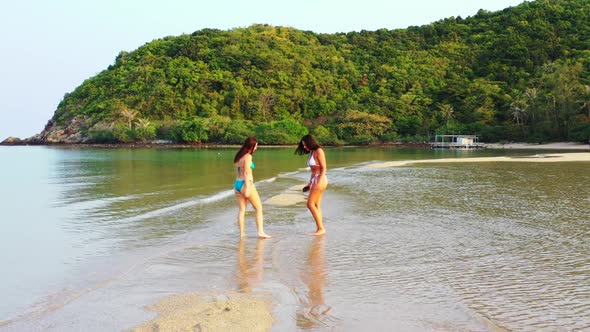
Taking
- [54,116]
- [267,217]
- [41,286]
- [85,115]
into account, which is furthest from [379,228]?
[54,116]

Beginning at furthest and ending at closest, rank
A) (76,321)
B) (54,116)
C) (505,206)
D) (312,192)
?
(54,116), (505,206), (312,192), (76,321)

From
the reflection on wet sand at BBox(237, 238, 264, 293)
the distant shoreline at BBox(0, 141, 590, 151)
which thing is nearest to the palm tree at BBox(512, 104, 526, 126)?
the distant shoreline at BBox(0, 141, 590, 151)

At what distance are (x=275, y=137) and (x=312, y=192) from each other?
321 ft

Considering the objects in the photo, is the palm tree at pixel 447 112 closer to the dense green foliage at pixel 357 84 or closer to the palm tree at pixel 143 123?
the dense green foliage at pixel 357 84

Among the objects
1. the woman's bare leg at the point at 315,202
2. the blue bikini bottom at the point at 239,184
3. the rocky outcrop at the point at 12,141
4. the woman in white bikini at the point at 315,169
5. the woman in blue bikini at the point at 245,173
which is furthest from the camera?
the rocky outcrop at the point at 12,141

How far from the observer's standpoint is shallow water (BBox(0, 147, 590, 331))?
226 inches

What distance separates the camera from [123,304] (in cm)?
619

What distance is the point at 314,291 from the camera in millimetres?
6598

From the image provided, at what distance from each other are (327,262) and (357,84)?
412ft

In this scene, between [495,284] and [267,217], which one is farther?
[267,217]

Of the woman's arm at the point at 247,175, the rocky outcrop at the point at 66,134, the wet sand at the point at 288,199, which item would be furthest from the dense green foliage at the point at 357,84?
the woman's arm at the point at 247,175

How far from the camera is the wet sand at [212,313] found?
5.28 m

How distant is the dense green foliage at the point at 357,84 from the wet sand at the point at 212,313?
82.3 meters

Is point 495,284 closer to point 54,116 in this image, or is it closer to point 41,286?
point 41,286
